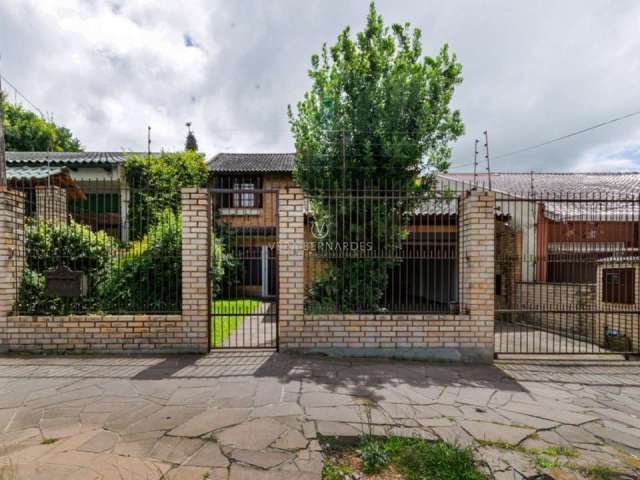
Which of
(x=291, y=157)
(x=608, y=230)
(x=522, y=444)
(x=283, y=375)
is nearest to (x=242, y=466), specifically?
(x=283, y=375)

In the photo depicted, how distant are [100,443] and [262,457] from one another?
4.28ft

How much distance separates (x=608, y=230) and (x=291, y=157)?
42.8ft

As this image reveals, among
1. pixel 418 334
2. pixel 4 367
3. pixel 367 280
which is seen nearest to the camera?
pixel 4 367

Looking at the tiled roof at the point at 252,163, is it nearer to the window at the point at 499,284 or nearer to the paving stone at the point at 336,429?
the window at the point at 499,284

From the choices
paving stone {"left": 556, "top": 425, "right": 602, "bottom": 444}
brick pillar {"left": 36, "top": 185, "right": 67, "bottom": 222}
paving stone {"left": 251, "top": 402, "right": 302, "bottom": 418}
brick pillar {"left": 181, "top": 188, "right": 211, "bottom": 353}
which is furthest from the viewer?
brick pillar {"left": 36, "top": 185, "right": 67, "bottom": 222}

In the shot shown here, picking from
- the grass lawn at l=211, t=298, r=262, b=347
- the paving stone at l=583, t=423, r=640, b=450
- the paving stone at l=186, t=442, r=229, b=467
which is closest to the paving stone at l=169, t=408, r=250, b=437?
the paving stone at l=186, t=442, r=229, b=467

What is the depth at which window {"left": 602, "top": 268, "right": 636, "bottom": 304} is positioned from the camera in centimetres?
655

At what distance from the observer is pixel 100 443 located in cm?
263

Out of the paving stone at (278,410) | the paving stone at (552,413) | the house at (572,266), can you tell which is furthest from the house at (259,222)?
the paving stone at (278,410)

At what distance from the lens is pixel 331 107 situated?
6496mm

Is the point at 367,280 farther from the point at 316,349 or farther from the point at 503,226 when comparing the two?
the point at 503,226

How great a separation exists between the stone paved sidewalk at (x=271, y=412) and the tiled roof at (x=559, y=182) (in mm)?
10270

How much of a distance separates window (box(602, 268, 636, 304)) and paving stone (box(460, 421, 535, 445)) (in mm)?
5533

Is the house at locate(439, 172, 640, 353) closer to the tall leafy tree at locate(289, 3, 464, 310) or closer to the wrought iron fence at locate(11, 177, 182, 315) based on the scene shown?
the tall leafy tree at locate(289, 3, 464, 310)
